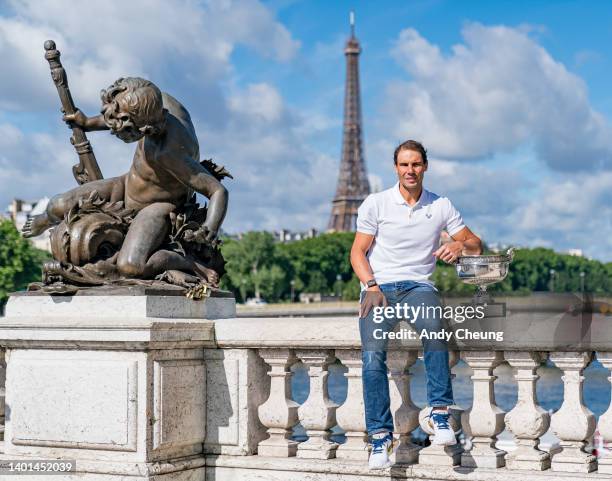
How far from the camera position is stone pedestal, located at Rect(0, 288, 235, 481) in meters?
6.83

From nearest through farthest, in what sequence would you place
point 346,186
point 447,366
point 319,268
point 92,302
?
point 447,366, point 92,302, point 319,268, point 346,186

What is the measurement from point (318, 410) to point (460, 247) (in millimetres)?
1474

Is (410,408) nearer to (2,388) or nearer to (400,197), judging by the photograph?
(400,197)

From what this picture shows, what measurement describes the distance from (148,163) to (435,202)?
2.09m

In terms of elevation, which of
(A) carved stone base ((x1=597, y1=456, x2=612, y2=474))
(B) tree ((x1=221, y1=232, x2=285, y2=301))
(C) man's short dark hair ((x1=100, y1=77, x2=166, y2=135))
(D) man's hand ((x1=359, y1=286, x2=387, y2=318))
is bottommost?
(A) carved stone base ((x1=597, y1=456, x2=612, y2=474))

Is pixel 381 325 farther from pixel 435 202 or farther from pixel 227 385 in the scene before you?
pixel 227 385

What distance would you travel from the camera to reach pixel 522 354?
250 inches

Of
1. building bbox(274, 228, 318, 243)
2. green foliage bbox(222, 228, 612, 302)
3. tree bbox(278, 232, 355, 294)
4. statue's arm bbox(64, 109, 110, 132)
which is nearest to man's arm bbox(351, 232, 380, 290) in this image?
statue's arm bbox(64, 109, 110, 132)

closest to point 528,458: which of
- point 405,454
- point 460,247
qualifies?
point 405,454

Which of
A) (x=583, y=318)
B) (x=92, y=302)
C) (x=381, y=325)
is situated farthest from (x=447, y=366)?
(x=92, y=302)

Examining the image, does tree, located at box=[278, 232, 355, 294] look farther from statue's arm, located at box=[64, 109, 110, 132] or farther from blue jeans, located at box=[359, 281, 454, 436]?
blue jeans, located at box=[359, 281, 454, 436]

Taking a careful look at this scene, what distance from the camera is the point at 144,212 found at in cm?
734

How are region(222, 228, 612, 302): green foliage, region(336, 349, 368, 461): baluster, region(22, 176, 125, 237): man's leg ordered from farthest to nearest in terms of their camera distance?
region(222, 228, 612, 302): green foliage, region(22, 176, 125, 237): man's leg, region(336, 349, 368, 461): baluster

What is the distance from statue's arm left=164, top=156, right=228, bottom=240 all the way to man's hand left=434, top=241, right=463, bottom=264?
5.73 ft
